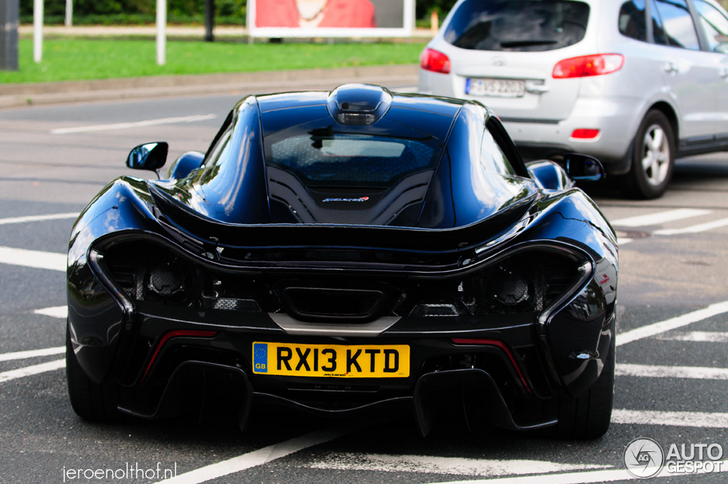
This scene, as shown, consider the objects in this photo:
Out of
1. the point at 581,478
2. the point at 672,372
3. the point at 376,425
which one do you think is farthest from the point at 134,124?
the point at 581,478

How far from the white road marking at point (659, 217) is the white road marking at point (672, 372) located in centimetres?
375

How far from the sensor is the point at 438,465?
11.6 ft

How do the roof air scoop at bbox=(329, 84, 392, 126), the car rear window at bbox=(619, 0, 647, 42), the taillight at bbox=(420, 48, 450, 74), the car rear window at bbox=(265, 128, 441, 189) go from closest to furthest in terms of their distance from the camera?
the car rear window at bbox=(265, 128, 441, 189) → the roof air scoop at bbox=(329, 84, 392, 126) → the car rear window at bbox=(619, 0, 647, 42) → the taillight at bbox=(420, 48, 450, 74)

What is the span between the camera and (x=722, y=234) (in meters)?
8.34

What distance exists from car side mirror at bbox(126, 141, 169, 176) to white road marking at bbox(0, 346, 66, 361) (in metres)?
0.92

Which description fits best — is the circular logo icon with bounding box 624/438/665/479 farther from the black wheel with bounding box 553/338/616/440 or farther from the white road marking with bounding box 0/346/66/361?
the white road marking with bounding box 0/346/66/361

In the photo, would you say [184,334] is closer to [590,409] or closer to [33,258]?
[590,409]

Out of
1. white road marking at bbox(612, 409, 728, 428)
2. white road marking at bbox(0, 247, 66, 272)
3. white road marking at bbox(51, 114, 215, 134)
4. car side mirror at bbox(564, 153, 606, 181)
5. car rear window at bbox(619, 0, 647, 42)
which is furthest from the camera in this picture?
white road marking at bbox(51, 114, 215, 134)

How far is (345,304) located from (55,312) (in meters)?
2.75

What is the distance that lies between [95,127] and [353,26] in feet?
74.0

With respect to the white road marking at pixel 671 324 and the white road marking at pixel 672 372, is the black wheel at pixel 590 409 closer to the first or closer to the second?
the white road marking at pixel 672 372

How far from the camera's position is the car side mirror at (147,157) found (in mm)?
4883

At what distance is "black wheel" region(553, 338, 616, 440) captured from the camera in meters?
3.68

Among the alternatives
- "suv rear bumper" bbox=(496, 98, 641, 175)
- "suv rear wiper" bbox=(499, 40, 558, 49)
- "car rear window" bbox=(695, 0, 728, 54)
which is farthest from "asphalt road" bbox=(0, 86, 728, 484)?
"car rear window" bbox=(695, 0, 728, 54)
